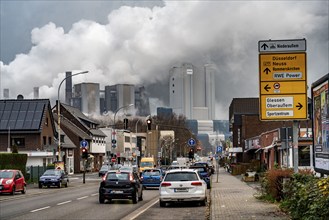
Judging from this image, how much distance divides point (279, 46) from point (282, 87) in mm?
1352

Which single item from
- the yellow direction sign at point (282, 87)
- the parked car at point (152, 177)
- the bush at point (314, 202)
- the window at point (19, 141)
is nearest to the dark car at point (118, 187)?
the yellow direction sign at point (282, 87)

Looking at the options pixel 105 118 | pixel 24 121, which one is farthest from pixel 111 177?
pixel 105 118

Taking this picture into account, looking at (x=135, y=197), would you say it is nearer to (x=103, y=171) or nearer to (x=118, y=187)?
(x=118, y=187)

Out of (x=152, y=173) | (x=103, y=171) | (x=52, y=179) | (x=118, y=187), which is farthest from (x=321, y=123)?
(x=103, y=171)

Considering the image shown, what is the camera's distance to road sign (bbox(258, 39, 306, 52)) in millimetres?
17938

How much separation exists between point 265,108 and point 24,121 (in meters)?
56.5

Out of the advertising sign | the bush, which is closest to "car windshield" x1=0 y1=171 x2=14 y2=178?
the bush

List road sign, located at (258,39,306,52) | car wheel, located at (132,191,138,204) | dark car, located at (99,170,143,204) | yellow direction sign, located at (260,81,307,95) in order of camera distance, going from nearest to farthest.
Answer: road sign, located at (258,39,306,52) → yellow direction sign, located at (260,81,307,95) → dark car, located at (99,170,143,204) → car wheel, located at (132,191,138,204)

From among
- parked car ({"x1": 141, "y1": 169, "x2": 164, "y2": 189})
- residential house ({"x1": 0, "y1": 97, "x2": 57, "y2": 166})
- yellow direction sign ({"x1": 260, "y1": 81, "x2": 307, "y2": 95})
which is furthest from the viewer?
residential house ({"x1": 0, "y1": 97, "x2": 57, "y2": 166})

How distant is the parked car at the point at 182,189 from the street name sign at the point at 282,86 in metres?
6.80

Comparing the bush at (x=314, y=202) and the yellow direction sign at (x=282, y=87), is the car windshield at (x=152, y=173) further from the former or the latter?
the bush at (x=314, y=202)

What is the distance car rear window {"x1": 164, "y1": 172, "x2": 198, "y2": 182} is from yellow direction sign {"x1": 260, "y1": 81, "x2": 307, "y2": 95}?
731cm

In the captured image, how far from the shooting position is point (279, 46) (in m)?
18.1

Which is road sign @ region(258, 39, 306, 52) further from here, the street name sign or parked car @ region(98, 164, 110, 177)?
parked car @ region(98, 164, 110, 177)
